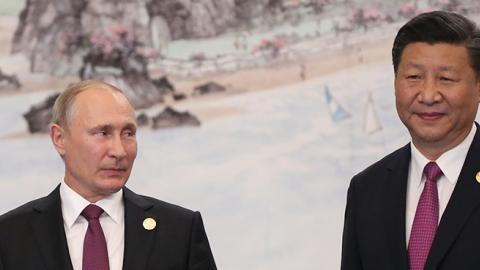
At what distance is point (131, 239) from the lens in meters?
2.27

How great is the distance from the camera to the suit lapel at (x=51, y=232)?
7.29 ft

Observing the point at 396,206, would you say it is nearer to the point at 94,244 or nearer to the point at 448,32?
the point at 448,32

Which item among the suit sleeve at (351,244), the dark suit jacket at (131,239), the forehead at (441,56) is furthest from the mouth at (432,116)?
the dark suit jacket at (131,239)

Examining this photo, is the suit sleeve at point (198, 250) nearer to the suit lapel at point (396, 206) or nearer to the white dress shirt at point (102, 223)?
the white dress shirt at point (102, 223)

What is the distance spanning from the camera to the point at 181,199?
407 centimetres

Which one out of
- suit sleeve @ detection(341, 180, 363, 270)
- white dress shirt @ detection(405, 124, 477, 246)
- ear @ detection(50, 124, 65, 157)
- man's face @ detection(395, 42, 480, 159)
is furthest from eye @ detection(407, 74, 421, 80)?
ear @ detection(50, 124, 65, 157)

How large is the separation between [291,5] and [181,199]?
0.98 metres

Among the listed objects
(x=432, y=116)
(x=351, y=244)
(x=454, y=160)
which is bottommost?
(x=351, y=244)

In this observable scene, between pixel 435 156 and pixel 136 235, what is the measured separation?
0.73 metres

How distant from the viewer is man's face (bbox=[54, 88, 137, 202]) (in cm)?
228

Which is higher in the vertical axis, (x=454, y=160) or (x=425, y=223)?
(x=454, y=160)

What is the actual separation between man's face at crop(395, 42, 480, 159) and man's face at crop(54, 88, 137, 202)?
66 cm

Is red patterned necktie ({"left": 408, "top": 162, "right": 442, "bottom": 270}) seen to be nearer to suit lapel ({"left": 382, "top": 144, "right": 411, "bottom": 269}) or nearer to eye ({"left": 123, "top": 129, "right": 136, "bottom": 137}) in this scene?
suit lapel ({"left": 382, "top": 144, "right": 411, "bottom": 269})

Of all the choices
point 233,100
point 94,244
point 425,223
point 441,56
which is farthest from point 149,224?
point 233,100
